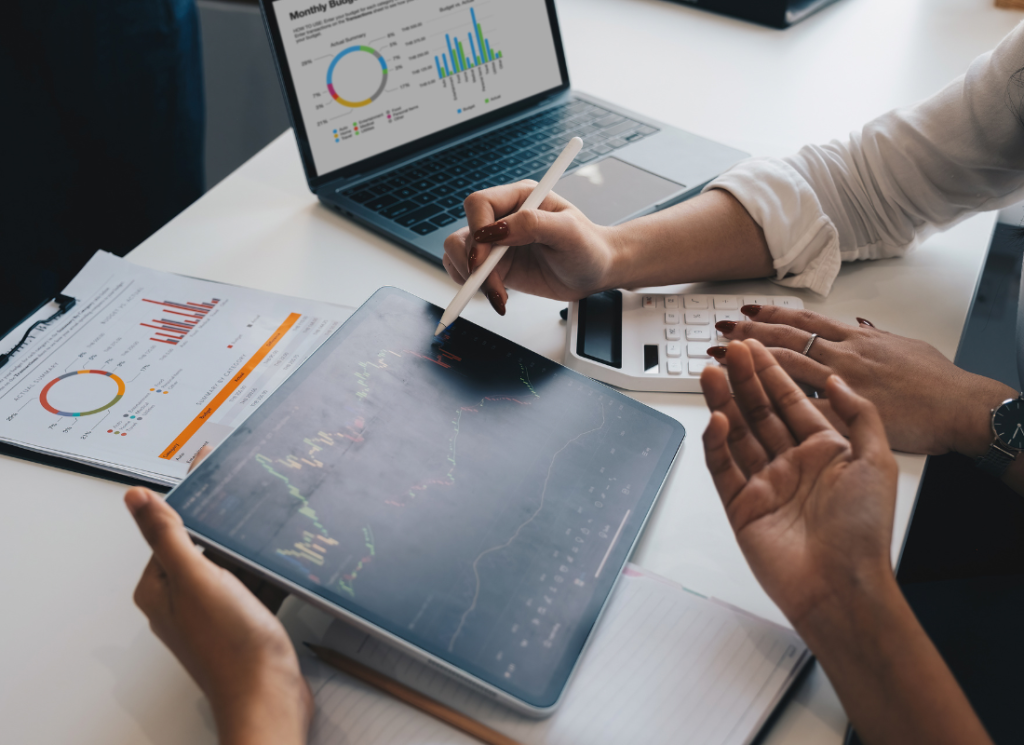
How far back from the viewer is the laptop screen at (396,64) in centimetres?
81

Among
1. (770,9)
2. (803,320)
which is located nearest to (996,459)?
(803,320)

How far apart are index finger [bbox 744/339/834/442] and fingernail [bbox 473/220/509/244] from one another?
0.24m

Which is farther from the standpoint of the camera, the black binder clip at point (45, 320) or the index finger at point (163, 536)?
the black binder clip at point (45, 320)

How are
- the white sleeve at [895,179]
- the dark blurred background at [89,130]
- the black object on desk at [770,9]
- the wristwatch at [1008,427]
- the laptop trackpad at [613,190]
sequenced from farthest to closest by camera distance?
the black object on desk at [770,9]
the dark blurred background at [89,130]
the laptop trackpad at [613,190]
the white sleeve at [895,179]
the wristwatch at [1008,427]

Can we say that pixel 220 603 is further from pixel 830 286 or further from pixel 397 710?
pixel 830 286

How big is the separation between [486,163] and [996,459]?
24.4 inches

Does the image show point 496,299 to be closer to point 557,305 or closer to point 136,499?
point 557,305

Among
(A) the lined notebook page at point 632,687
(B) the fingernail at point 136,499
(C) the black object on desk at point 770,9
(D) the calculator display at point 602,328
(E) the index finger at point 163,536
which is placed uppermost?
(C) the black object on desk at point 770,9

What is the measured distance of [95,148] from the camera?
3.64 feet

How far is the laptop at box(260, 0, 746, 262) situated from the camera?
81 cm

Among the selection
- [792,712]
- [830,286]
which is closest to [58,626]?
[792,712]

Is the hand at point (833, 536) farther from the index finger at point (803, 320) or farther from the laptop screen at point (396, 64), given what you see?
the laptop screen at point (396, 64)

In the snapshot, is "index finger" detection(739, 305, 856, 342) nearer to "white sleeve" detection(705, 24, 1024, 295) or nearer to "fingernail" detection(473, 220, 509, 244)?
"white sleeve" detection(705, 24, 1024, 295)

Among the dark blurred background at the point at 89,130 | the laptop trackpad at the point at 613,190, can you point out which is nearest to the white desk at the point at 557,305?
the laptop trackpad at the point at 613,190
